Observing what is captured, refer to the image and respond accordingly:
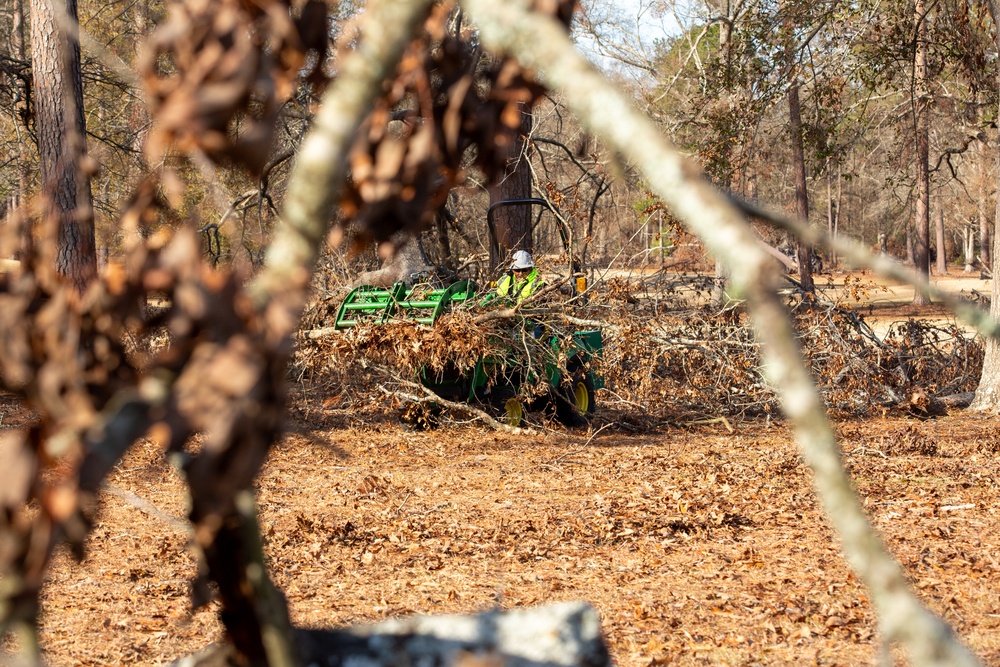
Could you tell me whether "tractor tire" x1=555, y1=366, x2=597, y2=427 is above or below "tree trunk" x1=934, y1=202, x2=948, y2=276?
below

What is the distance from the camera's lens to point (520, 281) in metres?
11.3

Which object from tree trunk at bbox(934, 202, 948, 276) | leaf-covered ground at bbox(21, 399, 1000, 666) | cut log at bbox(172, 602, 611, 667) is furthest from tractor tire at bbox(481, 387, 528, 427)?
tree trunk at bbox(934, 202, 948, 276)

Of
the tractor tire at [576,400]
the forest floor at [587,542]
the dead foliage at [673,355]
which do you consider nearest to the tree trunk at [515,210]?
the dead foliage at [673,355]

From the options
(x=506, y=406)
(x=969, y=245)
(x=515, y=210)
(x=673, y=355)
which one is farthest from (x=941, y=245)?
(x=506, y=406)

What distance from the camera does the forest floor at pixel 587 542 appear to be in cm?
523

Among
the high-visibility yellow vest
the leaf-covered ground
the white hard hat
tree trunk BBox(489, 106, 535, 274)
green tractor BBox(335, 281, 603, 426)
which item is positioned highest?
tree trunk BBox(489, 106, 535, 274)

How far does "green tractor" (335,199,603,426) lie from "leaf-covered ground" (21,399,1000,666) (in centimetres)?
69

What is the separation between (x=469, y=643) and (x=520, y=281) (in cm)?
943

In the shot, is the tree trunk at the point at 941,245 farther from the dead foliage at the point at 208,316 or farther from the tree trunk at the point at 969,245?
the dead foliage at the point at 208,316

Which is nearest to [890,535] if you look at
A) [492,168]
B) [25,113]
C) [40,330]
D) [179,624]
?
[179,624]

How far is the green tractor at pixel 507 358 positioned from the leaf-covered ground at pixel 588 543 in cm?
69

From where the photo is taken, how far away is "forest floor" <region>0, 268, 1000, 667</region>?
5.23 m

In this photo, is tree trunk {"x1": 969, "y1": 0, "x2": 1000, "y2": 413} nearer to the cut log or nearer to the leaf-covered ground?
the leaf-covered ground

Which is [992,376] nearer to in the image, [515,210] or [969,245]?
[515,210]
